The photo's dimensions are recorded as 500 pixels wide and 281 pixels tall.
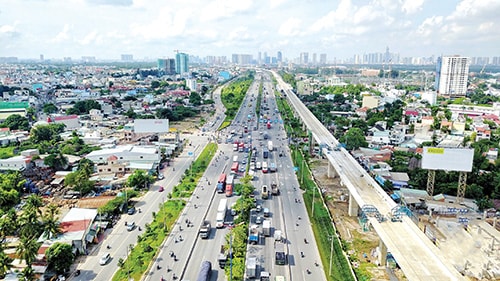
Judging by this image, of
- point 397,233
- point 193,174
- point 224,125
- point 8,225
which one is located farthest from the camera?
point 224,125

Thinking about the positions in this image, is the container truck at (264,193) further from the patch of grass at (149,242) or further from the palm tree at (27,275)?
the palm tree at (27,275)

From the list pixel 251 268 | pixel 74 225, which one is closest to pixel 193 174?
pixel 74 225

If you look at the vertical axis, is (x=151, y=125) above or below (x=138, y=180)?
above

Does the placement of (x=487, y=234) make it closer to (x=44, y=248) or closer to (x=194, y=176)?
(x=194, y=176)

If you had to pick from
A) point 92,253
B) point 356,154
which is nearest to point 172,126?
point 356,154

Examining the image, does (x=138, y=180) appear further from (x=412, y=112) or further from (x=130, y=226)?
(x=412, y=112)

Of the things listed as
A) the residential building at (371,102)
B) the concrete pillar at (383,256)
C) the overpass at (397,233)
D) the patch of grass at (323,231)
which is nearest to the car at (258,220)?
the patch of grass at (323,231)

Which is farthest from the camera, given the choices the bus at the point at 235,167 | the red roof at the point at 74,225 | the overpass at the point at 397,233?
the bus at the point at 235,167

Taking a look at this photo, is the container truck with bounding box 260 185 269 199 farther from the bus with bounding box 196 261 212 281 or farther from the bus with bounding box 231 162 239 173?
the bus with bounding box 196 261 212 281
